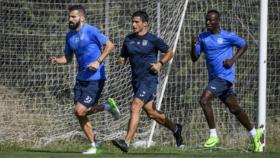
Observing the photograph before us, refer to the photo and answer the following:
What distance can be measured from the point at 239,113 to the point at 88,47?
2.55 meters

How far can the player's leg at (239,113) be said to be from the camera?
12906 mm

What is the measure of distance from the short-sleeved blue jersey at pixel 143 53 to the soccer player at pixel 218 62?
30.9 inches

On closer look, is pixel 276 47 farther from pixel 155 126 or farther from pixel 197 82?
pixel 155 126

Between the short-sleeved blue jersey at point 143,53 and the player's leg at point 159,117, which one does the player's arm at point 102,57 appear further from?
the player's leg at point 159,117

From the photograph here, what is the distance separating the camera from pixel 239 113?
509 inches

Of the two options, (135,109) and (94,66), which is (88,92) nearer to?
(94,66)

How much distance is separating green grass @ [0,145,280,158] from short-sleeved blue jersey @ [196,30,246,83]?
3.96 ft

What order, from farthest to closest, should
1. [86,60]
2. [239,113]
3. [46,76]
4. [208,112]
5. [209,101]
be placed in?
[46,76]
[239,113]
[209,101]
[208,112]
[86,60]

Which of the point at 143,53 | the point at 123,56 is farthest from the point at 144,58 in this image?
the point at 123,56

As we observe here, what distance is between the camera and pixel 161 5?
575 inches

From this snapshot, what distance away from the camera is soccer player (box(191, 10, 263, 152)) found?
1265 cm

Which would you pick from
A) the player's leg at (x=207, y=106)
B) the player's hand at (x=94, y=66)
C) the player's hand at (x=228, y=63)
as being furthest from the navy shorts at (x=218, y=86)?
the player's hand at (x=94, y=66)

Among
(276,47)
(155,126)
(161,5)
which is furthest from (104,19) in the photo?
(276,47)

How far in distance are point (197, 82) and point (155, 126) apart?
1.08 meters
